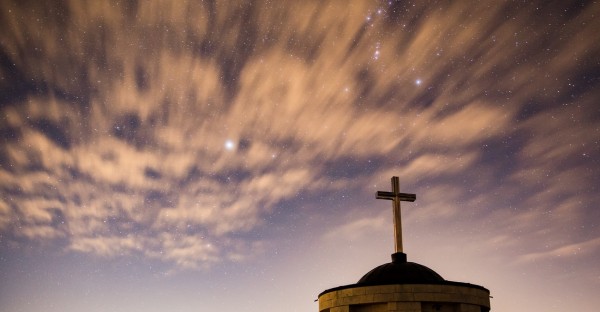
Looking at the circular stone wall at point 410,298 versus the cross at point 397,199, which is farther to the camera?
the cross at point 397,199

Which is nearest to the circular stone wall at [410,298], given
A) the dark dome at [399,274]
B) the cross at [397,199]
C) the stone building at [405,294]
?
the stone building at [405,294]

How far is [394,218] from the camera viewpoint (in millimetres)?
20578

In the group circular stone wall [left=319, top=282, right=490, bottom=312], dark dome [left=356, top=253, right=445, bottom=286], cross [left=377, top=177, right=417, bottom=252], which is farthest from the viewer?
cross [left=377, top=177, right=417, bottom=252]

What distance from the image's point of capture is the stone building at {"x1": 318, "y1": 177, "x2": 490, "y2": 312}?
55.4 feet

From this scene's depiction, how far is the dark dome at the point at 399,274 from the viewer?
17406 millimetres

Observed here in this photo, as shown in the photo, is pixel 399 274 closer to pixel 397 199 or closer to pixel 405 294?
pixel 405 294

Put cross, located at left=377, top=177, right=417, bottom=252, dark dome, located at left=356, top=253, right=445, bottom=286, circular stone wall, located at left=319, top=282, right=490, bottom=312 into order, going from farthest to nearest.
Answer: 1. cross, located at left=377, top=177, right=417, bottom=252
2. dark dome, located at left=356, top=253, right=445, bottom=286
3. circular stone wall, located at left=319, top=282, right=490, bottom=312

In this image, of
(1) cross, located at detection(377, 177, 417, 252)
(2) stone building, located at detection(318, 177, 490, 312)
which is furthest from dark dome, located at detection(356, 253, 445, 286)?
(1) cross, located at detection(377, 177, 417, 252)

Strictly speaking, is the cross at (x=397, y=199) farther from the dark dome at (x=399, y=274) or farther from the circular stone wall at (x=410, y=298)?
the circular stone wall at (x=410, y=298)

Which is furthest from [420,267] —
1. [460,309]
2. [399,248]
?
[460,309]

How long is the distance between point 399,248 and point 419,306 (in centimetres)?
358

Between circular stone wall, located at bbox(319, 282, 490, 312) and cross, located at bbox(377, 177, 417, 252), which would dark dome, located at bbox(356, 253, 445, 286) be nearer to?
circular stone wall, located at bbox(319, 282, 490, 312)

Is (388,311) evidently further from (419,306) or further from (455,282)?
(455,282)

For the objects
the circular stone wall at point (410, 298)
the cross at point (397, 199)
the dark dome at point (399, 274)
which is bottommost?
the circular stone wall at point (410, 298)
